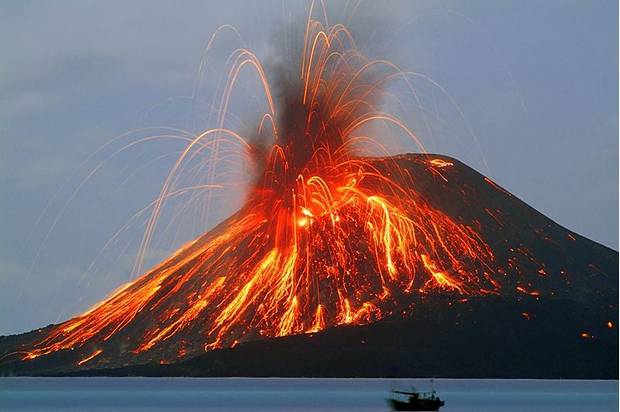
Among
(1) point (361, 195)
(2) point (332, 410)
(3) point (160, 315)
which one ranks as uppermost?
(1) point (361, 195)

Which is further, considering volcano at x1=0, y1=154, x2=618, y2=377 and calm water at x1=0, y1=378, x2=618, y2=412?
volcano at x1=0, y1=154, x2=618, y2=377

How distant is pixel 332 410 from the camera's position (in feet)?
420

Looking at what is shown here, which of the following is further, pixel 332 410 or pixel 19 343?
pixel 19 343

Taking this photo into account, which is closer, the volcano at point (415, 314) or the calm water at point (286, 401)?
the calm water at point (286, 401)

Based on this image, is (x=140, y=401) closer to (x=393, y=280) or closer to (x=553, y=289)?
(x=393, y=280)

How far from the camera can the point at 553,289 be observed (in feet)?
552

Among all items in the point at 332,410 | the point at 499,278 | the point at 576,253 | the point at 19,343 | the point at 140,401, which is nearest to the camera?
the point at 332,410

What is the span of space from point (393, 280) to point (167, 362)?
2896cm

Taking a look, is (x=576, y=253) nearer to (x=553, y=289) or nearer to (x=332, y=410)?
(x=553, y=289)

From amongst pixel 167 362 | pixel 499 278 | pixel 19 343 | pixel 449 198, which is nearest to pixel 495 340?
pixel 499 278

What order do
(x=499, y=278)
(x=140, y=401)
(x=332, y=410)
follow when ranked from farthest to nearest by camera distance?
(x=499, y=278)
(x=140, y=401)
(x=332, y=410)

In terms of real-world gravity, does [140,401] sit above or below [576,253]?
below

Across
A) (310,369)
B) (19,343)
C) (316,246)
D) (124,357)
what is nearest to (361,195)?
(316,246)

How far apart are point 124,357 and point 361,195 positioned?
35.9 metres
